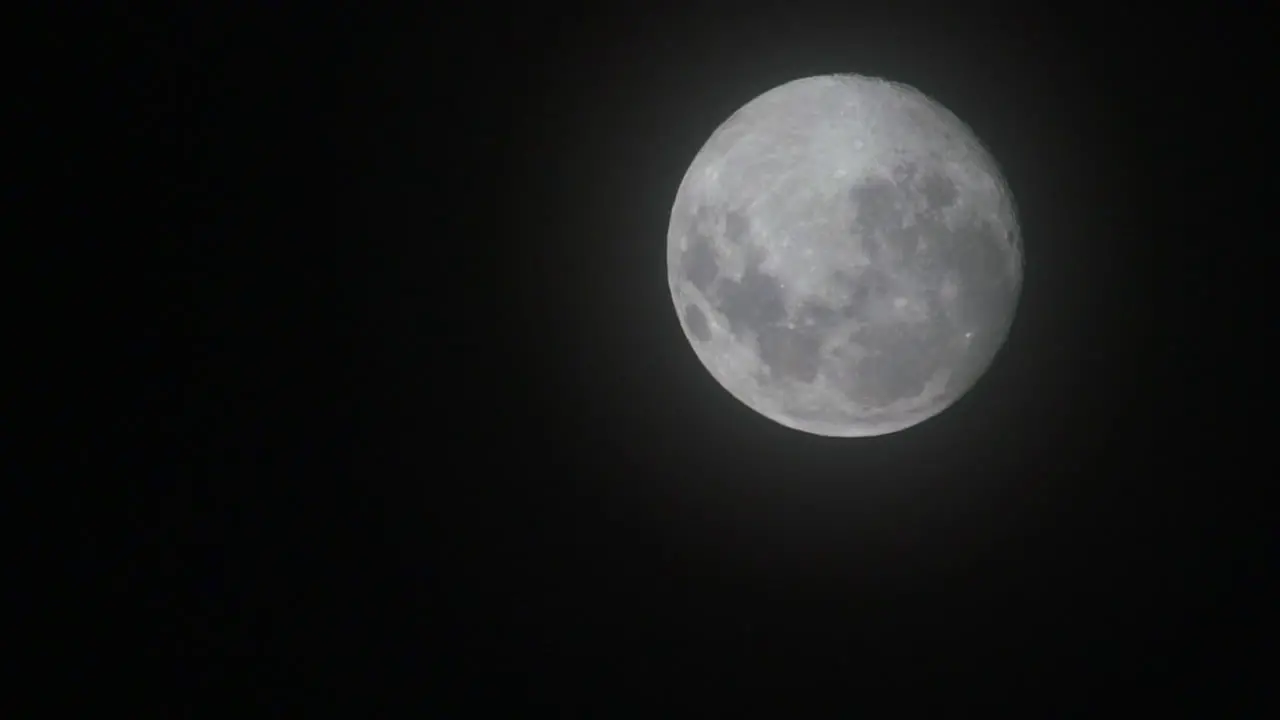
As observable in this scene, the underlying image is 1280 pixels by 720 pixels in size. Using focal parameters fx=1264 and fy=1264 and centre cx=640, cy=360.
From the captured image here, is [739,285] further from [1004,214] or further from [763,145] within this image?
[1004,214]

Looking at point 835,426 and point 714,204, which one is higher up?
point 714,204

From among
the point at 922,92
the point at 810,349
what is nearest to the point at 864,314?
the point at 810,349

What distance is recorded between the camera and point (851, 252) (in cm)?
295

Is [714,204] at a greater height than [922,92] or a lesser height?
lesser

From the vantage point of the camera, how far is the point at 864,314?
299 centimetres

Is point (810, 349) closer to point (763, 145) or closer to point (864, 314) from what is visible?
point (864, 314)

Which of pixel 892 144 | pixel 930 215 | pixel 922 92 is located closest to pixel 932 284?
pixel 930 215

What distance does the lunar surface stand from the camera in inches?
116

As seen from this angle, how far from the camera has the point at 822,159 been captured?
2973 millimetres

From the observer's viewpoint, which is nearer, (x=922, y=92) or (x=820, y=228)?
(x=820, y=228)

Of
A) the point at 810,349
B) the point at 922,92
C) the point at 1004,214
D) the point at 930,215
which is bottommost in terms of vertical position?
the point at 810,349

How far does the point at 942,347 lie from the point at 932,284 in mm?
177

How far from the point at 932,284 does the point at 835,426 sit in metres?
0.49

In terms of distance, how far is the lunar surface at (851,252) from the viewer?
2955 mm
